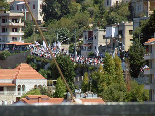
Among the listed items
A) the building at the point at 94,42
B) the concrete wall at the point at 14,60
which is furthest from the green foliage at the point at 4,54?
the building at the point at 94,42

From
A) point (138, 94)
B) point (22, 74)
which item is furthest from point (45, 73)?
point (138, 94)

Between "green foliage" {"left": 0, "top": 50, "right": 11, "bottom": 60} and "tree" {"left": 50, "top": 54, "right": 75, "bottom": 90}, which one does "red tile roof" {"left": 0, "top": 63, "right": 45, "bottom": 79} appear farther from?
"green foliage" {"left": 0, "top": 50, "right": 11, "bottom": 60}

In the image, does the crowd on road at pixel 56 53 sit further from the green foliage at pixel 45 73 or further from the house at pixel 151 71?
the house at pixel 151 71

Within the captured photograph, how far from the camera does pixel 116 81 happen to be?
47.0 m

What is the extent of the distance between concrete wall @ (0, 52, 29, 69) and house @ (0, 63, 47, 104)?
11997 millimetres

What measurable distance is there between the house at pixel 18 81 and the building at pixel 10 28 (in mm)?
24283

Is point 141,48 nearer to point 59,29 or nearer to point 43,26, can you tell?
point 59,29

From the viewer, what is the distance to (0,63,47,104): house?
A: 60.0 m

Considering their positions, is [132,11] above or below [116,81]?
above

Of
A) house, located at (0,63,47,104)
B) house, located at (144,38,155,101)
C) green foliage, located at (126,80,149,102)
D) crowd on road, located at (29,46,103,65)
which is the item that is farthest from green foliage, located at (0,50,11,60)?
house, located at (144,38,155,101)

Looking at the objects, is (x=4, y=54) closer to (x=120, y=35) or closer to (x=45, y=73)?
(x=45, y=73)

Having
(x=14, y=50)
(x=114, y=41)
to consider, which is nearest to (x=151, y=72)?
(x=114, y=41)

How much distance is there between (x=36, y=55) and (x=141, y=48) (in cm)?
2603

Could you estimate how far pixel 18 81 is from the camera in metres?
62.7
